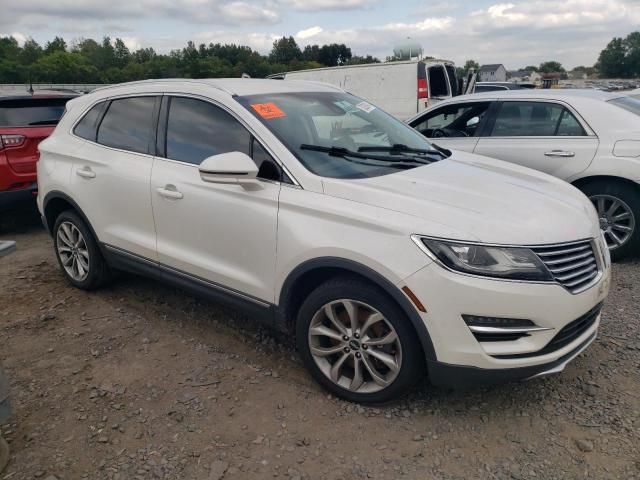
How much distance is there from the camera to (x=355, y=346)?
110 inches

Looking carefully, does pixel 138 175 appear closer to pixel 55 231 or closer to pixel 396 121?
pixel 55 231

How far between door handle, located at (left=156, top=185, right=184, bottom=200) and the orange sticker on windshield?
0.75m

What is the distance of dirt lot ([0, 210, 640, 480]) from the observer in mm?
2475

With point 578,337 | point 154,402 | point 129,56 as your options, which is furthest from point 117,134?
point 129,56

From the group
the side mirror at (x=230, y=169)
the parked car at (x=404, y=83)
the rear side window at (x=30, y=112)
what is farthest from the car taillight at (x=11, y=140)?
the parked car at (x=404, y=83)

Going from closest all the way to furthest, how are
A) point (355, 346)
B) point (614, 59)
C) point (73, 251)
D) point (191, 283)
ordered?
point (355, 346) → point (191, 283) → point (73, 251) → point (614, 59)

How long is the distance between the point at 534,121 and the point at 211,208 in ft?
12.4

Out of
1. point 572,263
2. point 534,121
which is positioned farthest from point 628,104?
point 572,263

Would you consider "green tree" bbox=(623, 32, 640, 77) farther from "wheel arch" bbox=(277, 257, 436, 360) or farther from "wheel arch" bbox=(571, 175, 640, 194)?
"wheel arch" bbox=(277, 257, 436, 360)

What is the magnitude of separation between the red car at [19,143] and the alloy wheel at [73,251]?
5.83 ft

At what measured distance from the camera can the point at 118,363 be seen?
3.39 metres

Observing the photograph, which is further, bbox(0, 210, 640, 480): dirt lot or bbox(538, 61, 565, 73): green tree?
bbox(538, 61, 565, 73): green tree

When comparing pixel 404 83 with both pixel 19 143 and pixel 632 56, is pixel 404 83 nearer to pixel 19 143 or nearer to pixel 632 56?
pixel 19 143

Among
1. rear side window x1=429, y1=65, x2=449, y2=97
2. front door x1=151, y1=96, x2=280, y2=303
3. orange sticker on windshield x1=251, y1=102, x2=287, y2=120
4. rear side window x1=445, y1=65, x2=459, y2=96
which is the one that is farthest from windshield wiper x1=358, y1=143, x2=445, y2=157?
rear side window x1=445, y1=65, x2=459, y2=96
